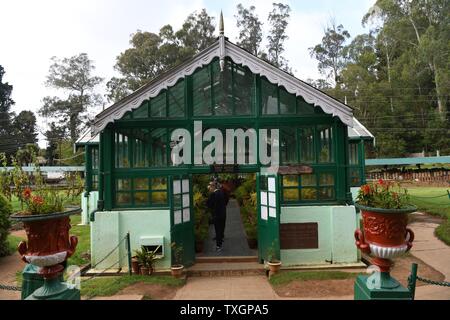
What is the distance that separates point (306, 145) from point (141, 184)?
4252 mm

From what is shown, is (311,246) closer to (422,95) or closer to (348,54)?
(422,95)

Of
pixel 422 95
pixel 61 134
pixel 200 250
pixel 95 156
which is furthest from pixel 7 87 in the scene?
pixel 422 95

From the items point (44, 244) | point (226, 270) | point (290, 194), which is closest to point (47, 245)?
point (44, 244)

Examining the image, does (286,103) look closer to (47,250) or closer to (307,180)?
(307,180)

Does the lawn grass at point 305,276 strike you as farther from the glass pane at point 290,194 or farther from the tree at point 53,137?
the tree at point 53,137

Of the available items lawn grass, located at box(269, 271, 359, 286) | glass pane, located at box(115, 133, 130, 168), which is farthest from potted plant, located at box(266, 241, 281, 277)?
glass pane, located at box(115, 133, 130, 168)

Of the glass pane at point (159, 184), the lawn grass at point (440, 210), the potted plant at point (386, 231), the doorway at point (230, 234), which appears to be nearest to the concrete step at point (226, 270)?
the doorway at point (230, 234)

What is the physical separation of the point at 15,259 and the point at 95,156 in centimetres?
566

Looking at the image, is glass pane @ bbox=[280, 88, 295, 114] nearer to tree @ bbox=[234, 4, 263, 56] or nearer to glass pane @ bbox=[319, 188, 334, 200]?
glass pane @ bbox=[319, 188, 334, 200]

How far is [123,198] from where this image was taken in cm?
858

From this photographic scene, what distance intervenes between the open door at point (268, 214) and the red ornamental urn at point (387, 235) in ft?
12.5

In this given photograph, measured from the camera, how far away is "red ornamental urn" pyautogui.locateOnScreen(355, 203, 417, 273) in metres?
4.07

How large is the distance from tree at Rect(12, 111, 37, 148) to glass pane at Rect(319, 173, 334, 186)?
43.2 meters

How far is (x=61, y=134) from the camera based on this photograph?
43.2 meters
